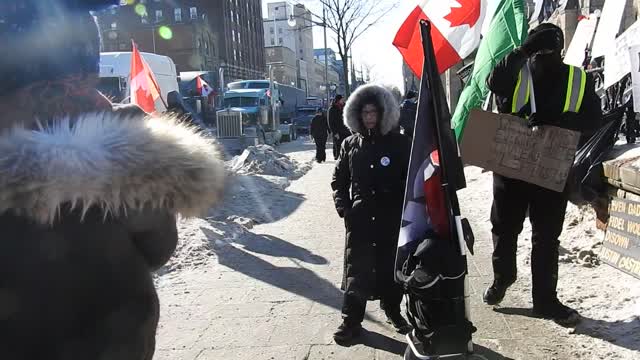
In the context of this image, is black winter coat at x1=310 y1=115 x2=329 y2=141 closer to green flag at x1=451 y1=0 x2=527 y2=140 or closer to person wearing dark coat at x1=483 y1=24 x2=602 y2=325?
green flag at x1=451 y1=0 x2=527 y2=140

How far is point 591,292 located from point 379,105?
225cm

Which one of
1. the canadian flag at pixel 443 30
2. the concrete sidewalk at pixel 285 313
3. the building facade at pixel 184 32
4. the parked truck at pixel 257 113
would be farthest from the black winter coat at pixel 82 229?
the building facade at pixel 184 32

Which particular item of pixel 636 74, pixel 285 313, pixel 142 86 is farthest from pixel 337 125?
pixel 636 74

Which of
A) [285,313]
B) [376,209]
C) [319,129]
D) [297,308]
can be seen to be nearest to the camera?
[376,209]

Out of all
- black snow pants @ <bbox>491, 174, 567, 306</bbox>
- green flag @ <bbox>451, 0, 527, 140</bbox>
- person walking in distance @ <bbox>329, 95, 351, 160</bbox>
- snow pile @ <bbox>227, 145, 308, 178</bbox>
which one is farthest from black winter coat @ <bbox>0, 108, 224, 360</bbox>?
snow pile @ <bbox>227, 145, 308, 178</bbox>

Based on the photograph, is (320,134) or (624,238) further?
(320,134)

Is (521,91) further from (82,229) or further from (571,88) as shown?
(82,229)

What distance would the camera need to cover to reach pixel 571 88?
3.74 m

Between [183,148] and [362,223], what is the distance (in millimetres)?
2472

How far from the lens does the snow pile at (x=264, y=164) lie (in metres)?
13.2

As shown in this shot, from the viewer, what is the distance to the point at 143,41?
63.6m

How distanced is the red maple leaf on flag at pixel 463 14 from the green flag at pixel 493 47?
596mm

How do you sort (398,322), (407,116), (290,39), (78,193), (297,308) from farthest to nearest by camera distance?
(290,39) < (407,116) < (297,308) < (398,322) < (78,193)

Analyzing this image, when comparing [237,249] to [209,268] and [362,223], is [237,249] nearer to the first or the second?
[209,268]
